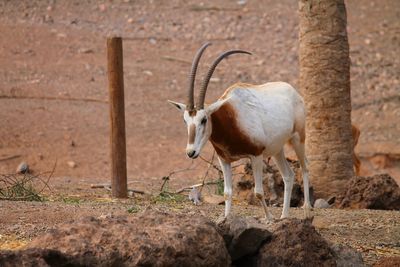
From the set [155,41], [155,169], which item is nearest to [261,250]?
[155,169]

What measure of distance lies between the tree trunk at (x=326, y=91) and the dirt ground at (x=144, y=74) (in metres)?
2.08

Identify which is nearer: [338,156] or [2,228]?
[2,228]

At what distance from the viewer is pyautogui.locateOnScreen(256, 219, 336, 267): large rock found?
24.8 feet

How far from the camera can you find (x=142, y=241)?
6.92 meters

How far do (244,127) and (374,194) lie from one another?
270cm

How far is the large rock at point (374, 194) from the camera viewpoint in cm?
1183

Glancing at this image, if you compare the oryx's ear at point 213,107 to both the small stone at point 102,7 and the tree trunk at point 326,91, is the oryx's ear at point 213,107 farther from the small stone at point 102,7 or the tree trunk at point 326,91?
the small stone at point 102,7

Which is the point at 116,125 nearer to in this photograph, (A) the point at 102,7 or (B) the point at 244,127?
(B) the point at 244,127

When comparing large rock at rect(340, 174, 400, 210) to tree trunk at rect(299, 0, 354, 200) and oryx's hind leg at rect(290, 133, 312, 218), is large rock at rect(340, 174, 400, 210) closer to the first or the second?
tree trunk at rect(299, 0, 354, 200)

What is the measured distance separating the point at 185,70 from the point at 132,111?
→ 6.97ft

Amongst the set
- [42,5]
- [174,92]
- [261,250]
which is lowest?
[261,250]

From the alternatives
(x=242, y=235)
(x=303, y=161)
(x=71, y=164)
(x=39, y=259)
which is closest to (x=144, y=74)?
(x=71, y=164)

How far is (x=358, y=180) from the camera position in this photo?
1201 cm

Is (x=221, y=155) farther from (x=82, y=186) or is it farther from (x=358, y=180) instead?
(x=82, y=186)
